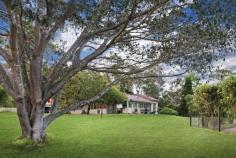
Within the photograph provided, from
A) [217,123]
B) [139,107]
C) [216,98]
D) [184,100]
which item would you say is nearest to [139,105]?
[139,107]

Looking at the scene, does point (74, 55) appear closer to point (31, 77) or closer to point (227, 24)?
point (31, 77)

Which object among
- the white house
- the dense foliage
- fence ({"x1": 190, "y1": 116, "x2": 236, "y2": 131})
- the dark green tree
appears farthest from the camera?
the white house

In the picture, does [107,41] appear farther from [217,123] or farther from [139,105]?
[139,105]

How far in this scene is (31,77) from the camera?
15.9 metres

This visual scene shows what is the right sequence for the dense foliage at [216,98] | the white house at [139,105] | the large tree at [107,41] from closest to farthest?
the large tree at [107,41]
the dense foliage at [216,98]
the white house at [139,105]

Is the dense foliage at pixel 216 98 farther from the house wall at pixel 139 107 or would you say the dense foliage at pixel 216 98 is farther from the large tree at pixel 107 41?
the house wall at pixel 139 107

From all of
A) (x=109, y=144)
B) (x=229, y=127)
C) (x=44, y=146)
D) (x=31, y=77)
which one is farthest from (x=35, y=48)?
(x=229, y=127)

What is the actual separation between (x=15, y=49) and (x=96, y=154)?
14.8 feet

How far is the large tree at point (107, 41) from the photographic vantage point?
12977 millimetres

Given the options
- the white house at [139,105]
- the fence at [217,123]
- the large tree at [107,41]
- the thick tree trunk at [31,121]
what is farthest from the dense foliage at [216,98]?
the white house at [139,105]

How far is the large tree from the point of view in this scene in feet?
42.6

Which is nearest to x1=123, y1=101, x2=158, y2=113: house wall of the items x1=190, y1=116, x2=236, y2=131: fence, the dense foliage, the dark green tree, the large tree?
the dark green tree

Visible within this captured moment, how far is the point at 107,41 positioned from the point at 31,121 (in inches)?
163

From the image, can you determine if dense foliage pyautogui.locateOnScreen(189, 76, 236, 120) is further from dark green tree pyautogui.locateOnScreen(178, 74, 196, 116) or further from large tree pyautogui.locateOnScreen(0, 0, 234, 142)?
dark green tree pyautogui.locateOnScreen(178, 74, 196, 116)
